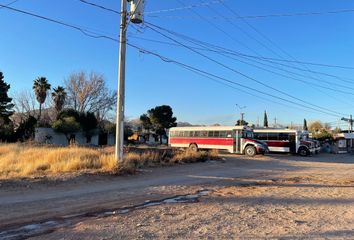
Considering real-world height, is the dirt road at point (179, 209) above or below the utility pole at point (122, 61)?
below

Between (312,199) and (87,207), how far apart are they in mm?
6649

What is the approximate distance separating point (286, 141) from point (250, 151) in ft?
25.4

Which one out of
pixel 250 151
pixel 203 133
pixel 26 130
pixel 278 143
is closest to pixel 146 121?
pixel 26 130

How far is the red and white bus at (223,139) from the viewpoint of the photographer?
36.3 meters

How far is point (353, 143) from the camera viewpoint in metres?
62.7

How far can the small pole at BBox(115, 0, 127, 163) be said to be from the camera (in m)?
18.2

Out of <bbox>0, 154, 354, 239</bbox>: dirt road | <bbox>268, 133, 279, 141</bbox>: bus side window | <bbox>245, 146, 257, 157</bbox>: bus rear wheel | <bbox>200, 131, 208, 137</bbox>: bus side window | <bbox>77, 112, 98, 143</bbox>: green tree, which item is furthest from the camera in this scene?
<bbox>77, 112, 98, 143</bbox>: green tree

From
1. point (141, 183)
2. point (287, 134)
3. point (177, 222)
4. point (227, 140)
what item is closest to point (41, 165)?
point (141, 183)

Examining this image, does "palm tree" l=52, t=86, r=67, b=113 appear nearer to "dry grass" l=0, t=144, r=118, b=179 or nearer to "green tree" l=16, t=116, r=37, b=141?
"green tree" l=16, t=116, r=37, b=141

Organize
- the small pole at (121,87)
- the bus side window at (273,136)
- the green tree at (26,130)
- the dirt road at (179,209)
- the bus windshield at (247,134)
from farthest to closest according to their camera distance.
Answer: the green tree at (26,130), the bus side window at (273,136), the bus windshield at (247,134), the small pole at (121,87), the dirt road at (179,209)

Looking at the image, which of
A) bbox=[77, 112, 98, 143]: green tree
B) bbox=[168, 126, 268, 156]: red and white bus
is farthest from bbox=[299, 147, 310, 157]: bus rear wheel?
bbox=[77, 112, 98, 143]: green tree

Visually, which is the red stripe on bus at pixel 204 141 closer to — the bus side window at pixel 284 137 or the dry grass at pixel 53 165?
the bus side window at pixel 284 137

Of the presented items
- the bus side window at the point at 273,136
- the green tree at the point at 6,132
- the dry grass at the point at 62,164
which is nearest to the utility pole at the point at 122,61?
the dry grass at the point at 62,164

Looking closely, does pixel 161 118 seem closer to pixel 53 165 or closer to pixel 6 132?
pixel 6 132
